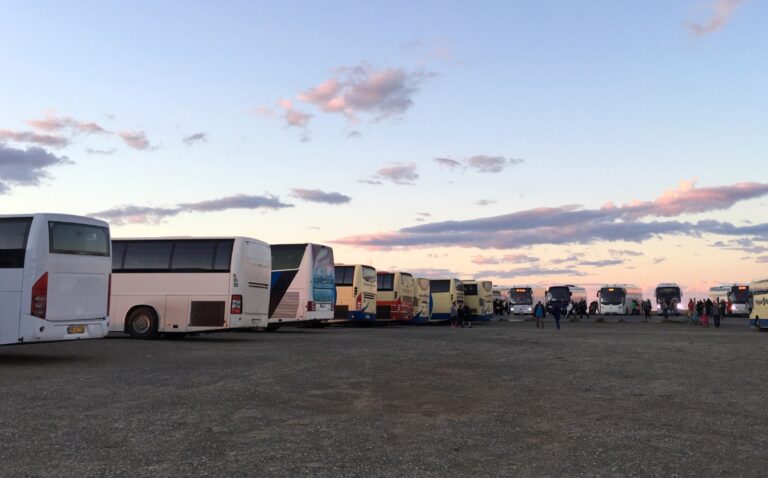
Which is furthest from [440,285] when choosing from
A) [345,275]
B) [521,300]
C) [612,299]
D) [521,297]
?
[612,299]

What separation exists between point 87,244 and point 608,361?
37.9 feet

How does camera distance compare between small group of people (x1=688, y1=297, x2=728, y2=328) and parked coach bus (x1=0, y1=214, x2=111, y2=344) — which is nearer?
parked coach bus (x1=0, y1=214, x2=111, y2=344)

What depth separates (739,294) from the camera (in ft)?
231

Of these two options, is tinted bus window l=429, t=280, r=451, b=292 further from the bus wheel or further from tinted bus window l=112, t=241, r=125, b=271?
the bus wheel

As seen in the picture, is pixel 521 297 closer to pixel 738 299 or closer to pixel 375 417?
pixel 738 299

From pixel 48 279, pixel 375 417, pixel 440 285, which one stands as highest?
pixel 440 285

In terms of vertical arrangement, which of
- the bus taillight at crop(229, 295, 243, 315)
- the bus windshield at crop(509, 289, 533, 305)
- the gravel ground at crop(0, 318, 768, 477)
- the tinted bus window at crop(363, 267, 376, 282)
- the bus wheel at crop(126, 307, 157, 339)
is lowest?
the gravel ground at crop(0, 318, 768, 477)

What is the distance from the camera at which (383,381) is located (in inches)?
473

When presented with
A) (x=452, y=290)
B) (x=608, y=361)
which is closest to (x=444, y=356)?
(x=608, y=361)

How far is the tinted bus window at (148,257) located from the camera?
2197cm

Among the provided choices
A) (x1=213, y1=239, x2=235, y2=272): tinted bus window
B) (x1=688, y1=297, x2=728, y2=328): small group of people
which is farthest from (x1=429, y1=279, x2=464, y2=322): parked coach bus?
(x1=213, y1=239, x2=235, y2=272): tinted bus window

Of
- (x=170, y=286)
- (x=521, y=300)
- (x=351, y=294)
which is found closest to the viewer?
(x=170, y=286)

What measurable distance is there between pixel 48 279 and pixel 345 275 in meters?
21.3

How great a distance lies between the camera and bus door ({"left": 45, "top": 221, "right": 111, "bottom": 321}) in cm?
1391
